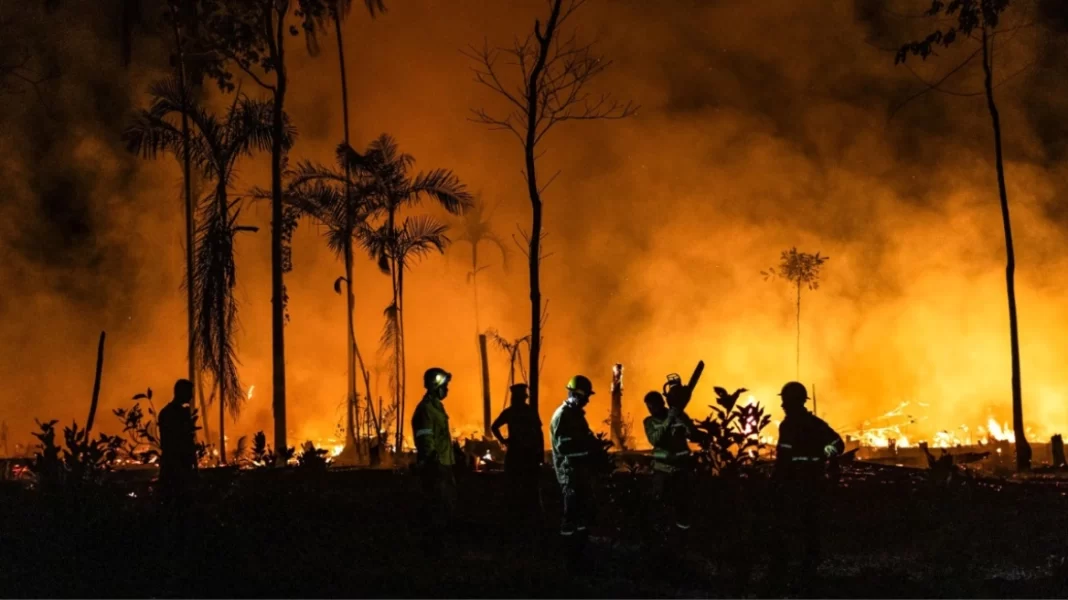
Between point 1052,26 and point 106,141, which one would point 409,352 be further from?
point 1052,26

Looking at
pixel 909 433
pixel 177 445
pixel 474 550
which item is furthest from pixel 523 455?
pixel 909 433

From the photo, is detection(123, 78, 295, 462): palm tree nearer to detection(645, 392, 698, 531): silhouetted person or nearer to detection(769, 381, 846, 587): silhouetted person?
detection(645, 392, 698, 531): silhouetted person

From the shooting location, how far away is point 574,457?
1064 centimetres

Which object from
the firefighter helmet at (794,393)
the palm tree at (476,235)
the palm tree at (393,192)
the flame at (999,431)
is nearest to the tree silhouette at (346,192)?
the palm tree at (393,192)

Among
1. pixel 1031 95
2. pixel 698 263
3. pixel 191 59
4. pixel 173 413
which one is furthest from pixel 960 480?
pixel 1031 95

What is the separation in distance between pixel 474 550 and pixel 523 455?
1569mm

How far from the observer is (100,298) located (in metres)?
29.8

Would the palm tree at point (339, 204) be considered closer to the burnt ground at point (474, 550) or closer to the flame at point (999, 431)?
the burnt ground at point (474, 550)

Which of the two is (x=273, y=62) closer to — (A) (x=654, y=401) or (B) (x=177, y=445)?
(B) (x=177, y=445)

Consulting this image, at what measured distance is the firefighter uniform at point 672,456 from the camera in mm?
11172

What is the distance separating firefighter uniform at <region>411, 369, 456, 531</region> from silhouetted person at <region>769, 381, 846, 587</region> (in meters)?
3.31

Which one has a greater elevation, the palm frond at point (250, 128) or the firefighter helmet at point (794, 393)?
the palm frond at point (250, 128)

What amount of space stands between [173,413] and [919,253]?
24724 millimetres

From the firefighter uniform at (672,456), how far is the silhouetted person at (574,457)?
88 centimetres
